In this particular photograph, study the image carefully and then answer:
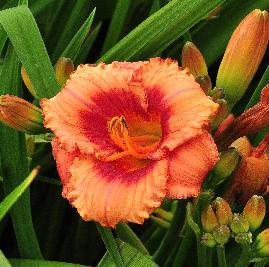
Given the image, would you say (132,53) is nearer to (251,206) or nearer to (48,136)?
(48,136)

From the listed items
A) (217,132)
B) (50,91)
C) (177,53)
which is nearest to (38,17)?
(177,53)

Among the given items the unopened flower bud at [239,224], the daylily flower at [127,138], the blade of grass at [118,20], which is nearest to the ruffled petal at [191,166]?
the daylily flower at [127,138]

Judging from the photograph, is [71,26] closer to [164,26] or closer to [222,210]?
[164,26]

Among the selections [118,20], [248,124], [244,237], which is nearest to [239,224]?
[244,237]

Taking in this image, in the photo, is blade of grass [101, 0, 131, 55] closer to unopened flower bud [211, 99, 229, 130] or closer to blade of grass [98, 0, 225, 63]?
blade of grass [98, 0, 225, 63]

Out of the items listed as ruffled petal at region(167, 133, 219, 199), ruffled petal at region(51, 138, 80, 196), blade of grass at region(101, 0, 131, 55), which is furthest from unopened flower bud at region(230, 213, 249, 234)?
blade of grass at region(101, 0, 131, 55)

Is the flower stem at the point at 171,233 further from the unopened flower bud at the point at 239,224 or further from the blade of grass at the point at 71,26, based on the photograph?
the blade of grass at the point at 71,26
